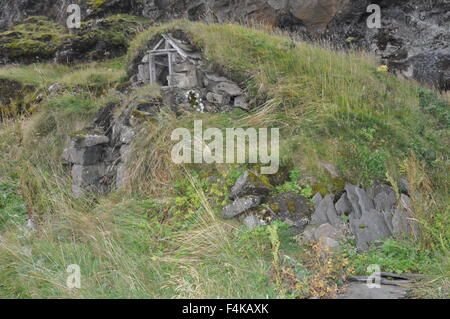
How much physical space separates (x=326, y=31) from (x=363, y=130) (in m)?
7.15

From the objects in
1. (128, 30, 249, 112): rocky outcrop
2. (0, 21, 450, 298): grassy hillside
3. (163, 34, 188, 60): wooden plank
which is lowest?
(0, 21, 450, 298): grassy hillside

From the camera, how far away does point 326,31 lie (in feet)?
41.0

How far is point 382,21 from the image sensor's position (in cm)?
1215

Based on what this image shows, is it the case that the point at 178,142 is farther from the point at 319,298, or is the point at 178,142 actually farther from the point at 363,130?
the point at 319,298

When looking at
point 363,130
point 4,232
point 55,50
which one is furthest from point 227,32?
point 55,50

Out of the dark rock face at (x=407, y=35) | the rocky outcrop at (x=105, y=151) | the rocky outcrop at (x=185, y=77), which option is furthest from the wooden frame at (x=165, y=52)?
the dark rock face at (x=407, y=35)

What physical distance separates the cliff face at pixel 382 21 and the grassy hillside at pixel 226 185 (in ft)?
9.13

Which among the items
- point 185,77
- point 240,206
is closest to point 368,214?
point 240,206

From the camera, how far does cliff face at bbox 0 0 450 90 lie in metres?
11.3

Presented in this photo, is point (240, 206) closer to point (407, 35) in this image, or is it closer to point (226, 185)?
point (226, 185)

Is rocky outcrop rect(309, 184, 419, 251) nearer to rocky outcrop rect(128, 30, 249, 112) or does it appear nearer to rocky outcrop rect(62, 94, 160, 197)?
rocky outcrop rect(128, 30, 249, 112)

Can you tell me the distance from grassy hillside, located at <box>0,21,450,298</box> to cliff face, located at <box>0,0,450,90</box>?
278cm

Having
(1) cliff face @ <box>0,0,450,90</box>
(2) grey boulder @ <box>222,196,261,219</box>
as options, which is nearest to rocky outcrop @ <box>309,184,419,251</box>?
(2) grey boulder @ <box>222,196,261,219</box>

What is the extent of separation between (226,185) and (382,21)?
908 centimetres
